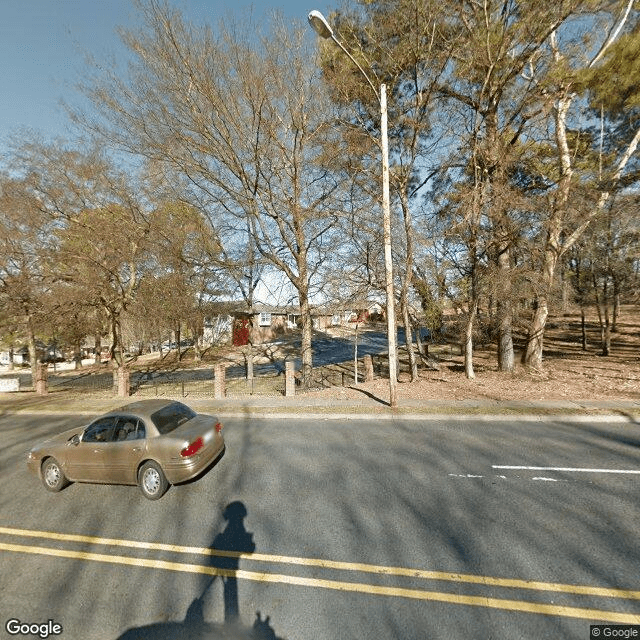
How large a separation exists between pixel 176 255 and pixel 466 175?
551 inches

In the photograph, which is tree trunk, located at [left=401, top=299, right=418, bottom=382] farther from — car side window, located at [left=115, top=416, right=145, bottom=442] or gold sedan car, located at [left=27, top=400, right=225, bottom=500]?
car side window, located at [left=115, top=416, right=145, bottom=442]

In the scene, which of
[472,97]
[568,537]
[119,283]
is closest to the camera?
[568,537]

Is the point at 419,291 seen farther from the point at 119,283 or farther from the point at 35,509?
the point at 35,509

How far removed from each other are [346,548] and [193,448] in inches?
122

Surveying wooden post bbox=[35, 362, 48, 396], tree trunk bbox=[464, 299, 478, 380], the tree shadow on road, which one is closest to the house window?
wooden post bbox=[35, 362, 48, 396]

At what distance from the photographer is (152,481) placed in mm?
5492

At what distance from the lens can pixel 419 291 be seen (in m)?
16.3

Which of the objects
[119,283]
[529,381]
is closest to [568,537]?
[529,381]

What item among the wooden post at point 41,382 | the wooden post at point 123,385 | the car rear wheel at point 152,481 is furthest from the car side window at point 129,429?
the wooden post at point 41,382

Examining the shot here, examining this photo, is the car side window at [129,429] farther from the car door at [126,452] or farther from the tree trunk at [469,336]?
the tree trunk at [469,336]

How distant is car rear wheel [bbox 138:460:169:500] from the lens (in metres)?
5.44

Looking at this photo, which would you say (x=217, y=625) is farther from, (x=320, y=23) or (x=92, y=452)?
(x=320, y=23)

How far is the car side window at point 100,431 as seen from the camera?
5.79 meters

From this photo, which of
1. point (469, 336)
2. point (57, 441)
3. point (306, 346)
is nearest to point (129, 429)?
point (57, 441)
